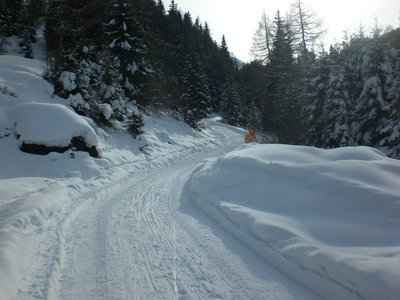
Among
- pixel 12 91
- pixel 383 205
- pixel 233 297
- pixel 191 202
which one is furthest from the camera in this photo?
pixel 12 91

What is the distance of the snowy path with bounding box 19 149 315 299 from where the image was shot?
4.35 metres

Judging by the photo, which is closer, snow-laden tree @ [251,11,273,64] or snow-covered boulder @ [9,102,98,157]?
snow-covered boulder @ [9,102,98,157]

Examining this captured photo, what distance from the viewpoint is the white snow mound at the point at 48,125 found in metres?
12.7

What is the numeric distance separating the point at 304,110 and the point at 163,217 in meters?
18.8

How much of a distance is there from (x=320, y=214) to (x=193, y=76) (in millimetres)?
31886

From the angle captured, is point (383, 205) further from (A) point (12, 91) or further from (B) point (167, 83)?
(B) point (167, 83)

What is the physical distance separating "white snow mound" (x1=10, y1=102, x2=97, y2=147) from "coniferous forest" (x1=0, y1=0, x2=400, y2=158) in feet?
11.4

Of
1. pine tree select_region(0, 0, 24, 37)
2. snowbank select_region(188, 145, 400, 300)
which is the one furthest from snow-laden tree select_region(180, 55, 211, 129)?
snowbank select_region(188, 145, 400, 300)

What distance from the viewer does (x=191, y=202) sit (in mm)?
9031

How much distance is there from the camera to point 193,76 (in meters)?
36.2

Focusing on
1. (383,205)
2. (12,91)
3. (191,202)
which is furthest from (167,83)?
(383,205)

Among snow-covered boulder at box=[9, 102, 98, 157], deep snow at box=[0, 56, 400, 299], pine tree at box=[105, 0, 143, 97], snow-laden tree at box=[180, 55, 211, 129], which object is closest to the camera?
deep snow at box=[0, 56, 400, 299]

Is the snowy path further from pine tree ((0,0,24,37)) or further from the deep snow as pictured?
pine tree ((0,0,24,37))

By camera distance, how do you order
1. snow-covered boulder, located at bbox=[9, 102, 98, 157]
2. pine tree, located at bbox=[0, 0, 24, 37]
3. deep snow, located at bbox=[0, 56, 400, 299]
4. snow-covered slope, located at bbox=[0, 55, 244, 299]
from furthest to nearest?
pine tree, located at bbox=[0, 0, 24, 37] → snow-covered boulder, located at bbox=[9, 102, 98, 157] → snow-covered slope, located at bbox=[0, 55, 244, 299] → deep snow, located at bbox=[0, 56, 400, 299]
